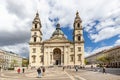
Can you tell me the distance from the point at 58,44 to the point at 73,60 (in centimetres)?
999

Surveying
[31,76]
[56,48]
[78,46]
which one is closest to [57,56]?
[56,48]

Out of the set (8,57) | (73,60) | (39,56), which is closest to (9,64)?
(8,57)

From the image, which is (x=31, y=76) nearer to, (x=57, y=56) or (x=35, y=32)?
(x=35, y=32)

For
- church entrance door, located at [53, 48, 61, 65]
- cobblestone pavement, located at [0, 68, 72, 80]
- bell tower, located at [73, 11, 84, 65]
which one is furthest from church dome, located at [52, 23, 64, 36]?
cobblestone pavement, located at [0, 68, 72, 80]

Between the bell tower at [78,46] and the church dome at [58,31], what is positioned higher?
the church dome at [58,31]

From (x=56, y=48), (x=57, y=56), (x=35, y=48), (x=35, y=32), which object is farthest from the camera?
(x=57, y=56)

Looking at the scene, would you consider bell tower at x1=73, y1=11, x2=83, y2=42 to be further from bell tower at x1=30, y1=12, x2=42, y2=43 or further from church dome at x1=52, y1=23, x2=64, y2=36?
church dome at x1=52, y1=23, x2=64, y2=36

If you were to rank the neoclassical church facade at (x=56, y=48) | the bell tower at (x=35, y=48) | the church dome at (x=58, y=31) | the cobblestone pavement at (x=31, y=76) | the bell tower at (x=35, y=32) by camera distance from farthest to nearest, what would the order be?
1. the church dome at (x=58, y=31)
2. the bell tower at (x=35, y=32)
3. the bell tower at (x=35, y=48)
4. the neoclassical church facade at (x=56, y=48)
5. the cobblestone pavement at (x=31, y=76)

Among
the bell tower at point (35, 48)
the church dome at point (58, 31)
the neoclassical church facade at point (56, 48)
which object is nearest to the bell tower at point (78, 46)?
the neoclassical church facade at point (56, 48)

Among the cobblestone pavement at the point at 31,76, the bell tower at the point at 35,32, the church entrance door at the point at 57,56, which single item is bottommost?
the cobblestone pavement at the point at 31,76

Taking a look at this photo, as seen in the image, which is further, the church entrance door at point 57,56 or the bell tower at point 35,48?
the church entrance door at point 57,56

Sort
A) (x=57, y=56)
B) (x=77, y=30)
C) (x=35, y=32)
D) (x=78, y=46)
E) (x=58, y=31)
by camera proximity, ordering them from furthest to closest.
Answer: (x=58, y=31)
(x=57, y=56)
(x=35, y=32)
(x=77, y=30)
(x=78, y=46)

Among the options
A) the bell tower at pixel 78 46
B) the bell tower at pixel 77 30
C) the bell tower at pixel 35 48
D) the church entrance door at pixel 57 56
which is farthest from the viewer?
the church entrance door at pixel 57 56

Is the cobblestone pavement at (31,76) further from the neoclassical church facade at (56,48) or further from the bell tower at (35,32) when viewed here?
the bell tower at (35,32)
